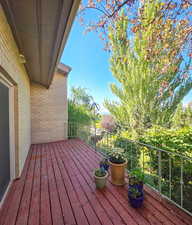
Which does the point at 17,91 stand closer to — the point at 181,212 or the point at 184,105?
the point at 181,212

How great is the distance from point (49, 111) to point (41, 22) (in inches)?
156

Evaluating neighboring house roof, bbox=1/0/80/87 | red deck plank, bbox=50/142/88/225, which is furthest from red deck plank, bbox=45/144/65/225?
neighboring house roof, bbox=1/0/80/87

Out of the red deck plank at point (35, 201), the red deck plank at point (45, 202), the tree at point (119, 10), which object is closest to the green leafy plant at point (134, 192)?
the red deck plank at point (45, 202)

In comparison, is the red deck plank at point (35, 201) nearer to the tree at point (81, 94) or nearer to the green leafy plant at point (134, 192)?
the green leafy plant at point (134, 192)

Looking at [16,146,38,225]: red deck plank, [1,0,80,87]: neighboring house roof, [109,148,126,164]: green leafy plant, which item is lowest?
[16,146,38,225]: red deck plank

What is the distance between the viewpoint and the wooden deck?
1.36 metres

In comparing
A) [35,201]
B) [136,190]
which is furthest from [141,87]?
[35,201]

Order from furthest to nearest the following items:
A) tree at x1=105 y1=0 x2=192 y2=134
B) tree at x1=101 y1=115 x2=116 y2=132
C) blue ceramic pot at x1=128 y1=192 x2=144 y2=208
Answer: tree at x1=101 y1=115 x2=116 y2=132, tree at x1=105 y1=0 x2=192 y2=134, blue ceramic pot at x1=128 y1=192 x2=144 y2=208

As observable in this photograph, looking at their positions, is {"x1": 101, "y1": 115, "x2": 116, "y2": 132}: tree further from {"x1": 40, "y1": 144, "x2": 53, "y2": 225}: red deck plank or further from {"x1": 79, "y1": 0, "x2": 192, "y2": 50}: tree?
{"x1": 79, "y1": 0, "x2": 192, "y2": 50}: tree

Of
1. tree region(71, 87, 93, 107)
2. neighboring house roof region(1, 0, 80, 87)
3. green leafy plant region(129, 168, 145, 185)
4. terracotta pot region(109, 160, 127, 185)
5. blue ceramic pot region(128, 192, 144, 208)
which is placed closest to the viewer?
neighboring house roof region(1, 0, 80, 87)

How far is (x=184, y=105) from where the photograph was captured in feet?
26.9

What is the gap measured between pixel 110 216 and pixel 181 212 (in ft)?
3.05

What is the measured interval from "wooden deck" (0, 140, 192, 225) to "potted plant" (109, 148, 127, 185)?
0.12 m

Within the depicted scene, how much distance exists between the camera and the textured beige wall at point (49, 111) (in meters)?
4.75
